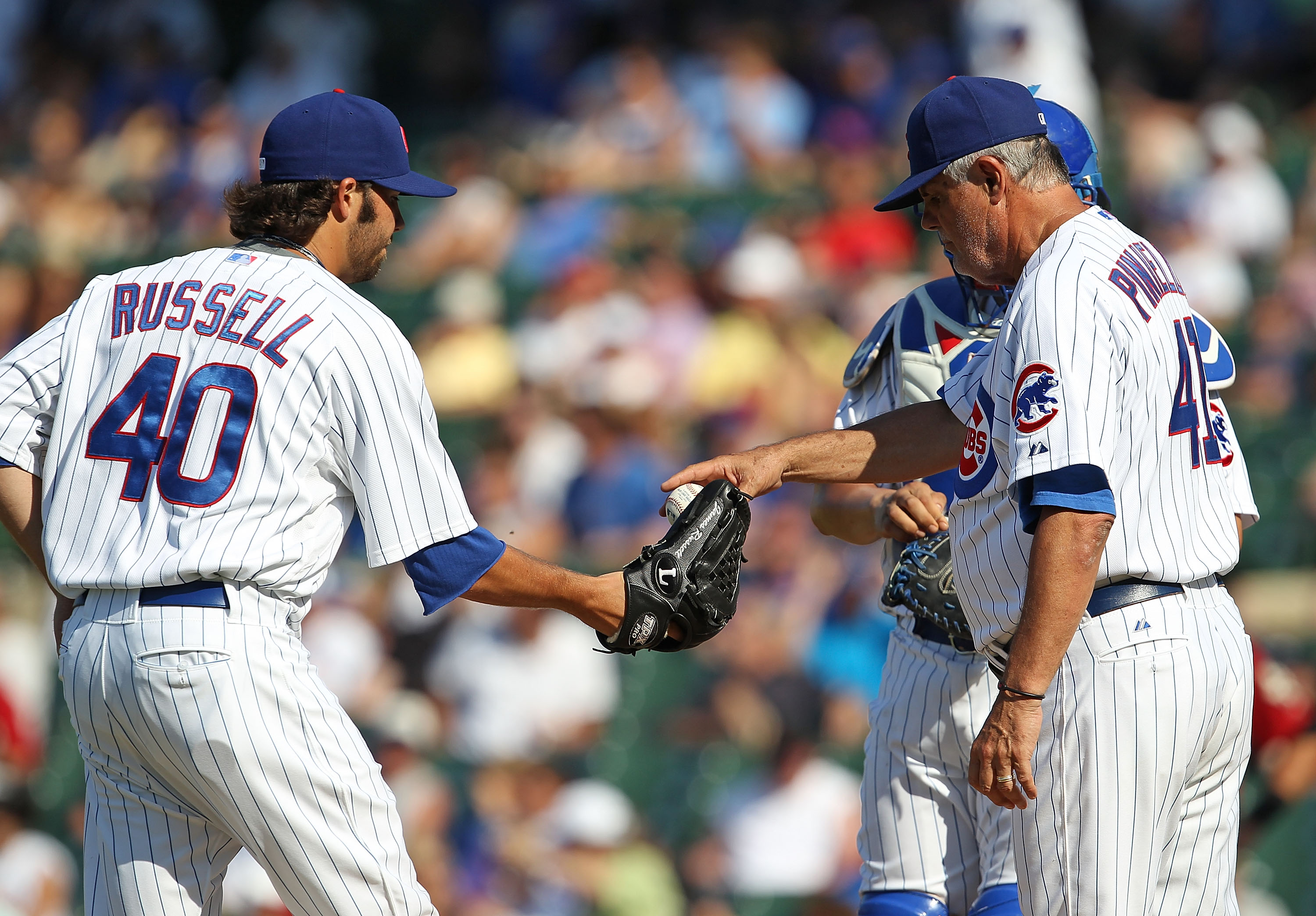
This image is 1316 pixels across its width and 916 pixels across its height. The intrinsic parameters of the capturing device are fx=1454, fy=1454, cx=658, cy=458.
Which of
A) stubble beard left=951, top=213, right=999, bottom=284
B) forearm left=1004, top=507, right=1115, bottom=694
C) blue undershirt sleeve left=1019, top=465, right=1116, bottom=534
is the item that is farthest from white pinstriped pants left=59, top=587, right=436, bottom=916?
stubble beard left=951, top=213, right=999, bottom=284

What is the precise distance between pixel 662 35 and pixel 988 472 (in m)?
9.30

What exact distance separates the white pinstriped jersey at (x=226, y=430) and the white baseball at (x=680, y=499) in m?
0.57

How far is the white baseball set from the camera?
317 centimetres

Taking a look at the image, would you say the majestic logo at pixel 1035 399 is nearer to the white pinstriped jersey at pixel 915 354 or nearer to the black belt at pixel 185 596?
the white pinstriped jersey at pixel 915 354

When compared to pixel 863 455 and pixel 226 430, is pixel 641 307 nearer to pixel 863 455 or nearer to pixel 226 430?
pixel 863 455

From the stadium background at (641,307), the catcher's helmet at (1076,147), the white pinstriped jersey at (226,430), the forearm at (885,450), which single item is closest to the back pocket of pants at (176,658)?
the white pinstriped jersey at (226,430)

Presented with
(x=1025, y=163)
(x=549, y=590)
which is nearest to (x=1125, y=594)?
(x=1025, y=163)

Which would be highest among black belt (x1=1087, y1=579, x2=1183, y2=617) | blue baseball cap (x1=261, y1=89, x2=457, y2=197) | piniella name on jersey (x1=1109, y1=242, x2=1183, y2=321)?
blue baseball cap (x1=261, y1=89, x2=457, y2=197)

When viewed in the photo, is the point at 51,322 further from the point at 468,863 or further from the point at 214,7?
the point at 214,7

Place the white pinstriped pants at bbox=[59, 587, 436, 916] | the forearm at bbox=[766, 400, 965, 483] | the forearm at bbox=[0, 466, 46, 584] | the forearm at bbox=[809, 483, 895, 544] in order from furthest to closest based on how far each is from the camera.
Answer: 1. the forearm at bbox=[809, 483, 895, 544]
2. the forearm at bbox=[766, 400, 965, 483]
3. the forearm at bbox=[0, 466, 46, 584]
4. the white pinstriped pants at bbox=[59, 587, 436, 916]

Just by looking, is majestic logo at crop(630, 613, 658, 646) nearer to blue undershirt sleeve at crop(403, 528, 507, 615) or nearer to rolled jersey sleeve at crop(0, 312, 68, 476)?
blue undershirt sleeve at crop(403, 528, 507, 615)

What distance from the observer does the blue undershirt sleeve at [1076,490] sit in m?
2.45

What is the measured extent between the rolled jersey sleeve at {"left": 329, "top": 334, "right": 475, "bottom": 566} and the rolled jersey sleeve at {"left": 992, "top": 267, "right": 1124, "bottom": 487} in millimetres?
1015

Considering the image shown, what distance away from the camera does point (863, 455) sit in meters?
3.14
